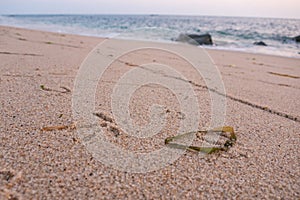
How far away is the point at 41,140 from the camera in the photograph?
1129 mm

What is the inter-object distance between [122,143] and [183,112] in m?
0.56

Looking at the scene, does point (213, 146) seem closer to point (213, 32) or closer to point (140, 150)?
point (140, 150)

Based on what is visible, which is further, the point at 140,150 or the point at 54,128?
the point at 54,128

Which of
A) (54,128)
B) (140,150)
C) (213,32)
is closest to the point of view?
(140,150)

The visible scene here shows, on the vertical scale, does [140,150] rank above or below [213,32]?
below

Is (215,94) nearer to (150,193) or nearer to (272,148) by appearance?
A: (272,148)

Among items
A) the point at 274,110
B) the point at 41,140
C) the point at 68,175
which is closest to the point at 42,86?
the point at 41,140

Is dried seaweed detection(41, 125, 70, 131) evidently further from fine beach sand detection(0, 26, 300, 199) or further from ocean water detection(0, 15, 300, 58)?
ocean water detection(0, 15, 300, 58)

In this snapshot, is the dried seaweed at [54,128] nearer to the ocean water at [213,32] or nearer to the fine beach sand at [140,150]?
the fine beach sand at [140,150]

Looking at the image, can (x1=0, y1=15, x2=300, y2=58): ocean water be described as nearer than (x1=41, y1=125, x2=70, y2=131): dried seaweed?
No

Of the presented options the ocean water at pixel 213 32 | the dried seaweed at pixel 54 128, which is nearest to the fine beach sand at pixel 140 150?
the dried seaweed at pixel 54 128

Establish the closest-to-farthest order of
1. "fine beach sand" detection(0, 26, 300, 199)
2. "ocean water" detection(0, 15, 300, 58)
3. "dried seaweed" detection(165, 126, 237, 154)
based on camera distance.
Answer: "fine beach sand" detection(0, 26, 300, 199) → "dried seaweed" detection(165, 126, 237, 154) → "ocean water" detection(0, 15, 300, 58)

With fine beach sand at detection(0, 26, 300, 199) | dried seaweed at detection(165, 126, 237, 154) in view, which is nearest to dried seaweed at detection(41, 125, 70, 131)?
fine beach sand at detection(0, 26, 300, 199)

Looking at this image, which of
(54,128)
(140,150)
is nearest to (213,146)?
(140,150)
